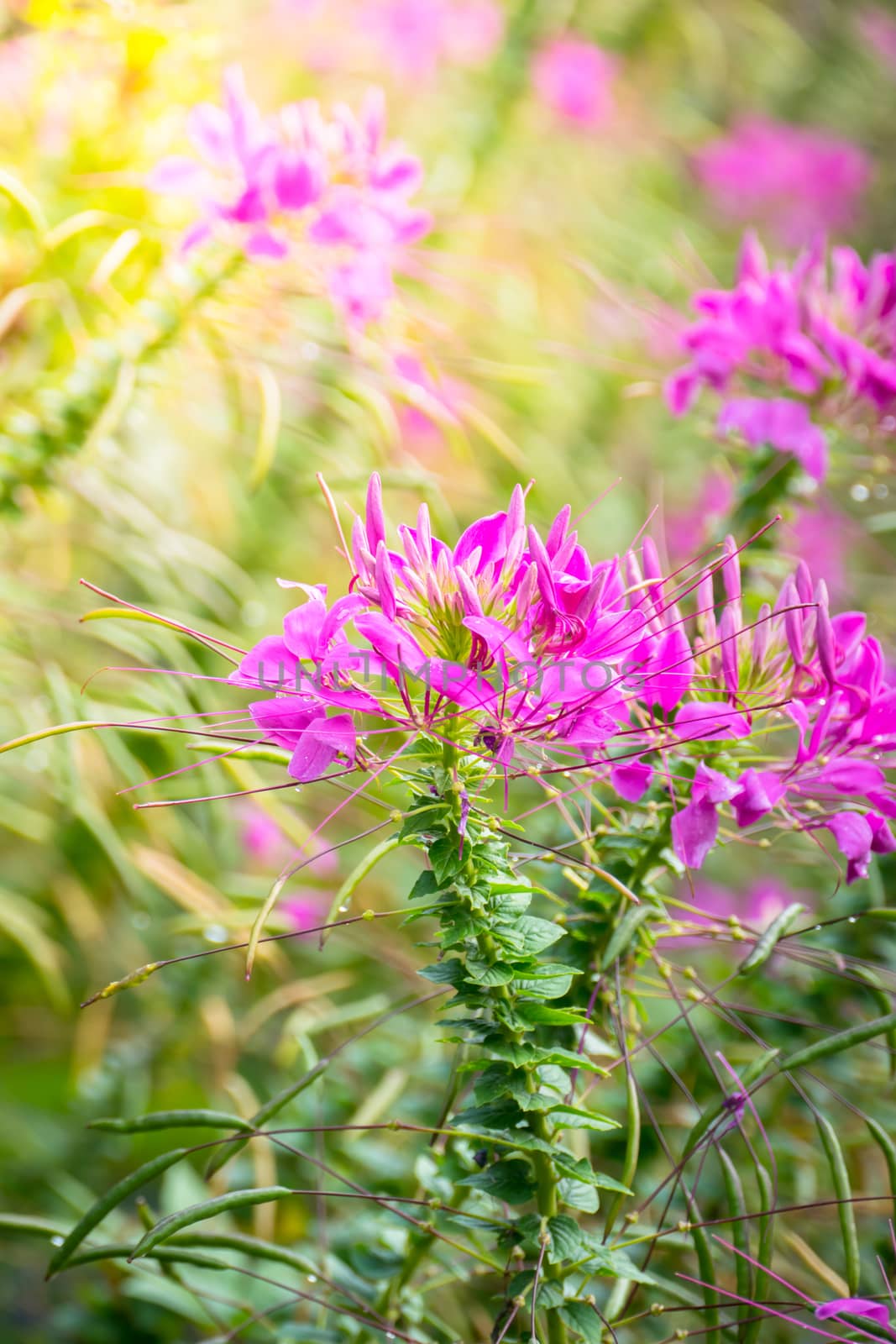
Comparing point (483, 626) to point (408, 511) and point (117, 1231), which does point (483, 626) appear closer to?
point (117, 1231)

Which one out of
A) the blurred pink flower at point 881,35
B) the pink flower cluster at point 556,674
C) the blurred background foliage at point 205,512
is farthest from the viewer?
the blurred pink flower at point 881,35

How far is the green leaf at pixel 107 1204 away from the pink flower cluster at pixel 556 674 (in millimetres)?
202

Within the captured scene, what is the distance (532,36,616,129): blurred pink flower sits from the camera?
1.53m

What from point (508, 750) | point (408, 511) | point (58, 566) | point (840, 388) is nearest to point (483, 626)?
→ point (508, 750)

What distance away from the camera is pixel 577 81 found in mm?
1568

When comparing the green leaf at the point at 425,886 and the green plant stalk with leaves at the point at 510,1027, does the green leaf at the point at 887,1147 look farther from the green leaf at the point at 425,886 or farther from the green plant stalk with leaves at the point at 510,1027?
the green leaf at the point at 425,886

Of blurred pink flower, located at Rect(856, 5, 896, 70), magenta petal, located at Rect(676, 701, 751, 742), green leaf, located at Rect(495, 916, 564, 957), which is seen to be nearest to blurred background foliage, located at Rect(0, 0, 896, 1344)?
magenta petal, located at Rect(676, 701, 751, 742)

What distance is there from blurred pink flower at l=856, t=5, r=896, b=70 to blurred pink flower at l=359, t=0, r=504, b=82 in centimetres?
85

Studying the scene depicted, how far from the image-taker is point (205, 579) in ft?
3.09

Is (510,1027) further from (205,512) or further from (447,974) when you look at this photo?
(205,512)

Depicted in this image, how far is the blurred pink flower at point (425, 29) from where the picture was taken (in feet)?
5.00

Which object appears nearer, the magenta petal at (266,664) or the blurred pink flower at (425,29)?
the magenta petal at (266,664)

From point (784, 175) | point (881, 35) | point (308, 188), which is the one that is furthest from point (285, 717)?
point (881, 35)

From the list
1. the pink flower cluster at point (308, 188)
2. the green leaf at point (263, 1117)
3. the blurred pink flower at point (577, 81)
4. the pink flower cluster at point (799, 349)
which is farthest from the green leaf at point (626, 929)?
the blurred pink flower at point (577, 81)
